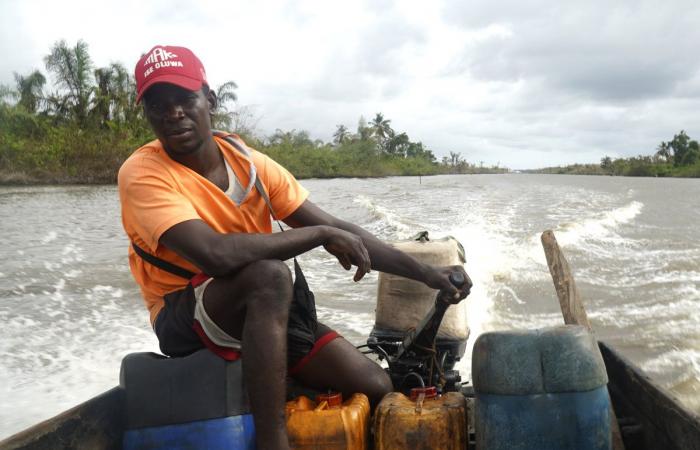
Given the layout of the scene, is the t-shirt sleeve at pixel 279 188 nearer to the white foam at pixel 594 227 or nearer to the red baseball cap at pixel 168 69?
the red baseball cap at pixel 168 69

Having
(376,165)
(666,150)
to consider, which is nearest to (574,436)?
(376,165)

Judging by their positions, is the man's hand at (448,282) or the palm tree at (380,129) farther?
the palm tree at (380,129)

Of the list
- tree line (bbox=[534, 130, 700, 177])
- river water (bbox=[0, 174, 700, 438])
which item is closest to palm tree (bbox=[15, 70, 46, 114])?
river water (bbox=[0, 174, 700, 438])

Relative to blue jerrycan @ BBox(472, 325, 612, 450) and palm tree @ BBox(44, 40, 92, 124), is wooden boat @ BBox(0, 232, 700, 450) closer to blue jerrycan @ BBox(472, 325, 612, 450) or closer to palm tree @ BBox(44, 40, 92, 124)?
blue jerrycan @ BBox(472, 325, 612, 450)

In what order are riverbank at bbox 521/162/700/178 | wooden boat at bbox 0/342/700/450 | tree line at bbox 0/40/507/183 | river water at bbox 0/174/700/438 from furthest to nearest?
riverbank at bbox 521/162/700/178
tree line at bbox 0/40/507/183
river water at bbox 0/174/700/438
wooden boat at bbox 0/342/700/450

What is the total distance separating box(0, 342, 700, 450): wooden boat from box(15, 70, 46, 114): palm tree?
1439 inches

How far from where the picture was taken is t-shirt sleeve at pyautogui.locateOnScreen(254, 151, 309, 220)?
2.53 meters

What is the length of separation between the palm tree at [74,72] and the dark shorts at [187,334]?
36338 millimetres

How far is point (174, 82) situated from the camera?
2164 millimetres

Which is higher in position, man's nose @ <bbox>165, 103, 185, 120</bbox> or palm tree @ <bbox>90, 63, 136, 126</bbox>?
palm tree @ <bbox>90, 63, 136, 126</bbox>

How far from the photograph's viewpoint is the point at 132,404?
210cm

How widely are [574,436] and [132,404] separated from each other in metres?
1.32

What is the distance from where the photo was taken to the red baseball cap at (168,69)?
85.3 inches

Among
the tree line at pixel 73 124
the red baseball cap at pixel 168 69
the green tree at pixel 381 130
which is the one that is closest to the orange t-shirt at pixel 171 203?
the red baseball cap at pixel 168 69
